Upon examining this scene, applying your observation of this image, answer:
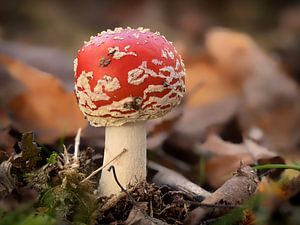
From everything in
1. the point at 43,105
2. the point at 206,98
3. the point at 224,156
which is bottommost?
the point at 224,156

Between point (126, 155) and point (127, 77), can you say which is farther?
point (126, 155)

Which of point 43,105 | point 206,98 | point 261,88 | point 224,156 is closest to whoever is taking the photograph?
point 224,156

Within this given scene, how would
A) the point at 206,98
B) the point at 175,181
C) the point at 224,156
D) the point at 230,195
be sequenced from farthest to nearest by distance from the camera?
the point at 206,98, the point at 224,156, the point at 175,181, the point at 230,195

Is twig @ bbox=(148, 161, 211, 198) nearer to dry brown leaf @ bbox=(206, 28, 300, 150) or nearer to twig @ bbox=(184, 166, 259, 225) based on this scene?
twig @ bbox=(184, 166, 259, 225)

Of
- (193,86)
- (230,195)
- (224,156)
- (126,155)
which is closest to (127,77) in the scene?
(126,155)

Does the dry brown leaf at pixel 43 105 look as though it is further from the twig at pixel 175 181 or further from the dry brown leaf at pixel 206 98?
the twig at pixel 175 181

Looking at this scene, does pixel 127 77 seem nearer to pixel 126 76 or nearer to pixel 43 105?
pixel 126 76

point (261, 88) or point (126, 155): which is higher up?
point (261, 88)

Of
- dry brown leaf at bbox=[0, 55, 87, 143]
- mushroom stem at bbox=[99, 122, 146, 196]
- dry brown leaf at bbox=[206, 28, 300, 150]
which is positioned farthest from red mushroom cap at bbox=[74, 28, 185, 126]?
dry brown leaf at bbox=[206, 28, 300, 150]
